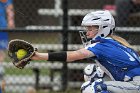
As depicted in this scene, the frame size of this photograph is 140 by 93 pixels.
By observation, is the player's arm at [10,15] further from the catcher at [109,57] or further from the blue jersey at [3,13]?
the catcher at [109,57]

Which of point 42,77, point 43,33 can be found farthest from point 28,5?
point 42,77

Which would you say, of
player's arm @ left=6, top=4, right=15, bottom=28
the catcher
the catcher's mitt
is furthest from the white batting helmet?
player's arm @ left=6, top=4, right=15, bottom=28

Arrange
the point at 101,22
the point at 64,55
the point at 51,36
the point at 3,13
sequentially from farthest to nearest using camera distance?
the point at 51,36 → the point at 3,13 → the point at 101,22 → the point at 64,55

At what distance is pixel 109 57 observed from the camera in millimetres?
6188

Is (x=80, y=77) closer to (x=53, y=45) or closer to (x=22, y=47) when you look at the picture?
(x=53, y=45)

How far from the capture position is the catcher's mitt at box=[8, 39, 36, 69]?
609 cm

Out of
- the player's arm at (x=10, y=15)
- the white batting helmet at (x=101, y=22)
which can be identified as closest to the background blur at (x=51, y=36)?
the player's arm at (x=10, y=15)

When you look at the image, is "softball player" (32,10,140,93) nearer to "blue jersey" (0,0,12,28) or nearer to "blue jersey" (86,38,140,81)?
"blue jersey" (86,38,140,81)

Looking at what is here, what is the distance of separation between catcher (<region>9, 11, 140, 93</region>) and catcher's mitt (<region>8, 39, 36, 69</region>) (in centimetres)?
1

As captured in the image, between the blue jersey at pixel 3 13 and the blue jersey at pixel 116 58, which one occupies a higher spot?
the blue jersey at pixel 3 13

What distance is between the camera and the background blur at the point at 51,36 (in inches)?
351

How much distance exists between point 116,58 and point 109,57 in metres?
0.08

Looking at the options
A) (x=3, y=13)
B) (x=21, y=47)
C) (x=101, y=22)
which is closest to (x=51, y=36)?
(x=3, y=13)

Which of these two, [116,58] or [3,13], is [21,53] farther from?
[3,13]
